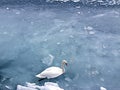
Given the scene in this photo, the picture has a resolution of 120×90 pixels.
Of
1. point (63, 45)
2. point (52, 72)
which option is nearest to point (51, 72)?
point (52, 72)

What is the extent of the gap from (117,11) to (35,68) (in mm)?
2462

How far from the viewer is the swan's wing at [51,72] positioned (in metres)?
4.04

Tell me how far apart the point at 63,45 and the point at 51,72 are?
0.85m

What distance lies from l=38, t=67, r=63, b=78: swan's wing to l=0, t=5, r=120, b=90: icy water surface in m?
0.08

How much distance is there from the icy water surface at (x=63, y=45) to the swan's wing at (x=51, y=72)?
8cm

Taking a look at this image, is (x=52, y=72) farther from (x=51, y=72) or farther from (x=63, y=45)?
(x=63, y=45)

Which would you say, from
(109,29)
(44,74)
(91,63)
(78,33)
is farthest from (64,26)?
(44,74)

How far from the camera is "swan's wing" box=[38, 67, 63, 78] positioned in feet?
13.3

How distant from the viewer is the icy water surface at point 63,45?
13.5 feet

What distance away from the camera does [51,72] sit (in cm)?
406

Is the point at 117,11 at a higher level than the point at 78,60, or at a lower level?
higher

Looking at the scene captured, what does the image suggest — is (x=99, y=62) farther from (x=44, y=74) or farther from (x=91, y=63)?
(x=44, y=74)

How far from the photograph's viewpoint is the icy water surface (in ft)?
13.5

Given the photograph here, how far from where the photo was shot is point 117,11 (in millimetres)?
5883
